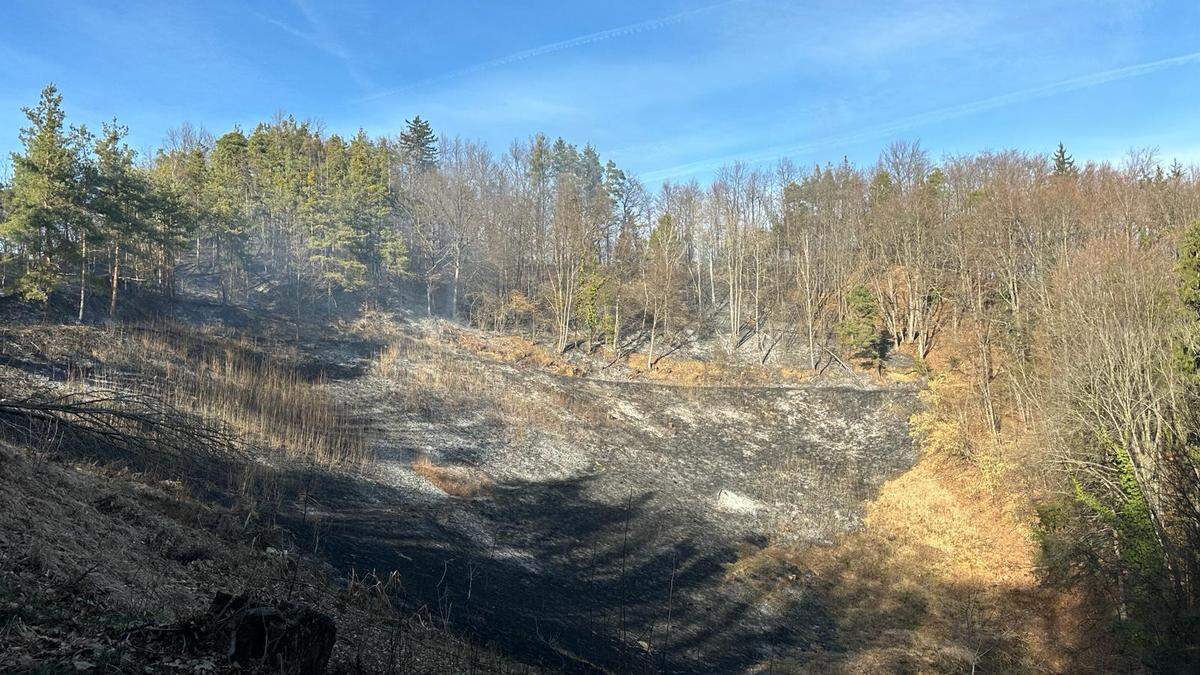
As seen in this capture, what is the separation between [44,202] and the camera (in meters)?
28.0

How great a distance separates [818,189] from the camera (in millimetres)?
60375

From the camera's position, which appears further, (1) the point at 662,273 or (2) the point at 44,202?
(1) the point at 662,273

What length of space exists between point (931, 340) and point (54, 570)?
4977 centimetres

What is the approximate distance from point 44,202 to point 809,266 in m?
47.3

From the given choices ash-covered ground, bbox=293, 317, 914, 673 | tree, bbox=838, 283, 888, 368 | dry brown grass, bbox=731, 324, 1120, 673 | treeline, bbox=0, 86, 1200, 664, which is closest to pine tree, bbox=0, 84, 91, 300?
treeline, bbox=0, 86, 1200, 664

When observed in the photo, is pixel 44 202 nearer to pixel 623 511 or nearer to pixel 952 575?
pixel 623 511

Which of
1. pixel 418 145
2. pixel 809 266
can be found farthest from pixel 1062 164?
pixel 418 145

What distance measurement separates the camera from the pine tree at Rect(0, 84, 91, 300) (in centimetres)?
2761

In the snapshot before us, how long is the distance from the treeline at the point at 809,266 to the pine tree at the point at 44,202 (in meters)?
0.11

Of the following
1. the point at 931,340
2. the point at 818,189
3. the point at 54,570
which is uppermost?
the point at 818,189

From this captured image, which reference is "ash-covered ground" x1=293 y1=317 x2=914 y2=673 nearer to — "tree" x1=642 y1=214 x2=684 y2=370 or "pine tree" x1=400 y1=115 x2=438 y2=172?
"tree" x1=642 y1=214 x2=684 y2=370

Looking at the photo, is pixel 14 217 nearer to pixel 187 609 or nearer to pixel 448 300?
pixel 187 609

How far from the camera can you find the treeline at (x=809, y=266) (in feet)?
59.9

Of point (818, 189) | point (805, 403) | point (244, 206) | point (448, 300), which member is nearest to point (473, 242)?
point (448, 300)
